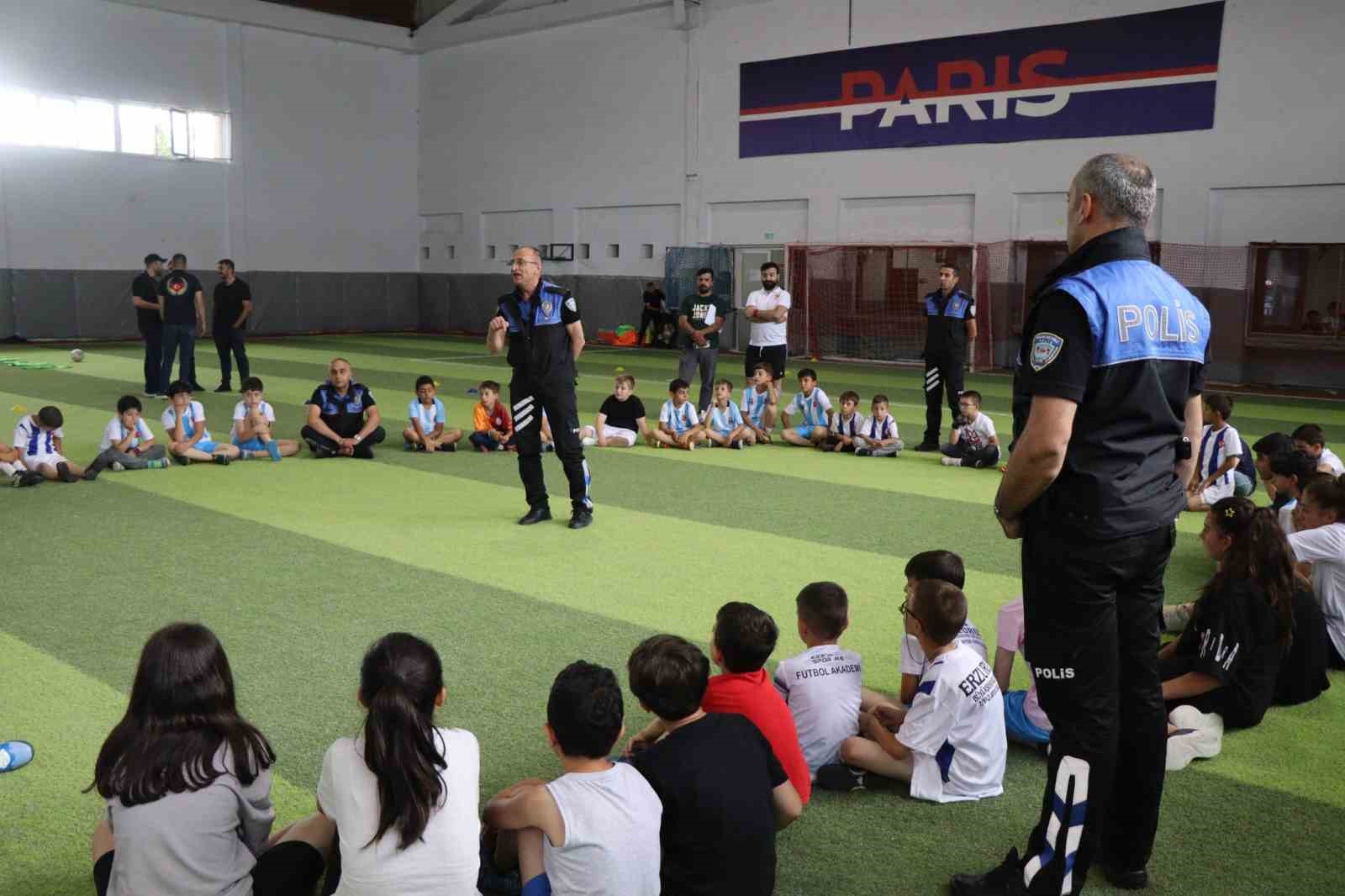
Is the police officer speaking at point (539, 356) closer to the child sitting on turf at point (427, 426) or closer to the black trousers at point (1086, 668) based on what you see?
the child sitting on turf at point (427, 426)

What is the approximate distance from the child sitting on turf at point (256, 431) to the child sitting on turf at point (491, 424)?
1997mm

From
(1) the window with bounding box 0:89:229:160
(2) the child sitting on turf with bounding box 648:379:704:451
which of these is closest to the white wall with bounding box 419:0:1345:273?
(1) the window with bounding box 0:89:229:160

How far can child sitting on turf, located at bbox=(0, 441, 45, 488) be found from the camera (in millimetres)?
10445

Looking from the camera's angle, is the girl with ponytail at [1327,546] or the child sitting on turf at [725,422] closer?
the girl with ponytail at [1327,546]

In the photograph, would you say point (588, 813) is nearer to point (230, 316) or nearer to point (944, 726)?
point (944, 726)

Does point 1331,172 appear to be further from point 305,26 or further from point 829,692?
point 305,26

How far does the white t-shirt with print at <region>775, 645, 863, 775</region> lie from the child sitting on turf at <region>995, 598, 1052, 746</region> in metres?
0.69

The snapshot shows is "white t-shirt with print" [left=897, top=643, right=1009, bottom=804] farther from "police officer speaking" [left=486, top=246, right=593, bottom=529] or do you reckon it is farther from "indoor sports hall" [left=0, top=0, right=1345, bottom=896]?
"police officer speaking" [left=486, top=246, right=593, bottom=529]

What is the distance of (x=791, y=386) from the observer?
1984 centimetres

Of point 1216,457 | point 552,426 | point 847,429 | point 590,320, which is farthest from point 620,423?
point 590,320

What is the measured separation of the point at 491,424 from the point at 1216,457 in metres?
7.52

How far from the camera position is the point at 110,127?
94.4 ft

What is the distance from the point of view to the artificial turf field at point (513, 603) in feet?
14.0

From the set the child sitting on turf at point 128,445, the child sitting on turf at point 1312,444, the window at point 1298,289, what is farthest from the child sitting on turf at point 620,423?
the window at point 1298,289
